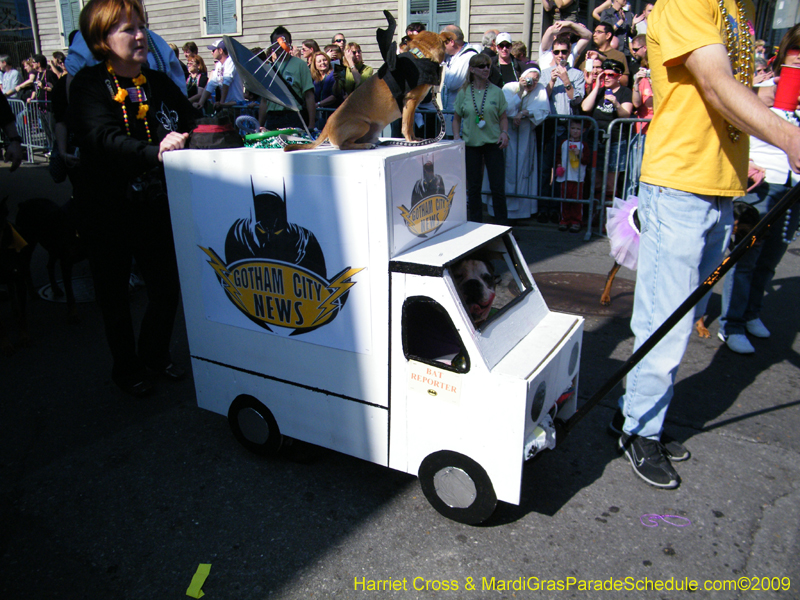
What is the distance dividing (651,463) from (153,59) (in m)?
3.68

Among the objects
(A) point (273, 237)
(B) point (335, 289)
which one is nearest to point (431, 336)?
(B) point (335, 289)

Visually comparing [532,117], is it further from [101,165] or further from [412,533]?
[412,533]

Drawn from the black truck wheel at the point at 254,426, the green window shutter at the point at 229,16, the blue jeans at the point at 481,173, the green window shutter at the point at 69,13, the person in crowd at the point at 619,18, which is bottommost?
the black truck wheel at the point at 254,426

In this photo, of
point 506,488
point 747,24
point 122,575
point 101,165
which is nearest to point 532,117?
point 747,24

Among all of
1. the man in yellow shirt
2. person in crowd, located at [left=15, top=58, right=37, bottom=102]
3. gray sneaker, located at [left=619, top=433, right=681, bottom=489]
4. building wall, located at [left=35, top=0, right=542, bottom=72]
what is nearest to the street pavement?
gray sneaker, located at [left=619, top=433, right=681, bottom=489]

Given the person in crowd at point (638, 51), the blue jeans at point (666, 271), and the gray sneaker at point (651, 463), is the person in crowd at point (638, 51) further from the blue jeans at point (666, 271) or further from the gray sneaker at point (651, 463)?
the gray sneaker at point (651, 463)

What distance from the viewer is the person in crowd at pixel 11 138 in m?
4.04

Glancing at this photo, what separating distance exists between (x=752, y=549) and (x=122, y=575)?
96.6 inches

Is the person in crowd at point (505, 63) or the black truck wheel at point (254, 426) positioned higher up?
the person in crowd at point (505, 63)

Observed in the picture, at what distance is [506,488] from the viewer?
2.20 m

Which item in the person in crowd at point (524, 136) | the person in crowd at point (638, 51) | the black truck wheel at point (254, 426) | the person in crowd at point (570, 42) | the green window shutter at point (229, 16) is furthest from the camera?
the green window shutter at point (229, 16)

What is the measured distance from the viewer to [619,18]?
9734 mm

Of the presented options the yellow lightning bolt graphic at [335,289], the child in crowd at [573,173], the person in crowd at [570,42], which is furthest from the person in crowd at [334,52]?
the yellow lightning bolt graphic at [335,289]

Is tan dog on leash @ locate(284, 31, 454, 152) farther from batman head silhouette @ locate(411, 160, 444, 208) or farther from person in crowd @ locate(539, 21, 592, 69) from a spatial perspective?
person in crowd @ locate(539, 21, 592, 69)
